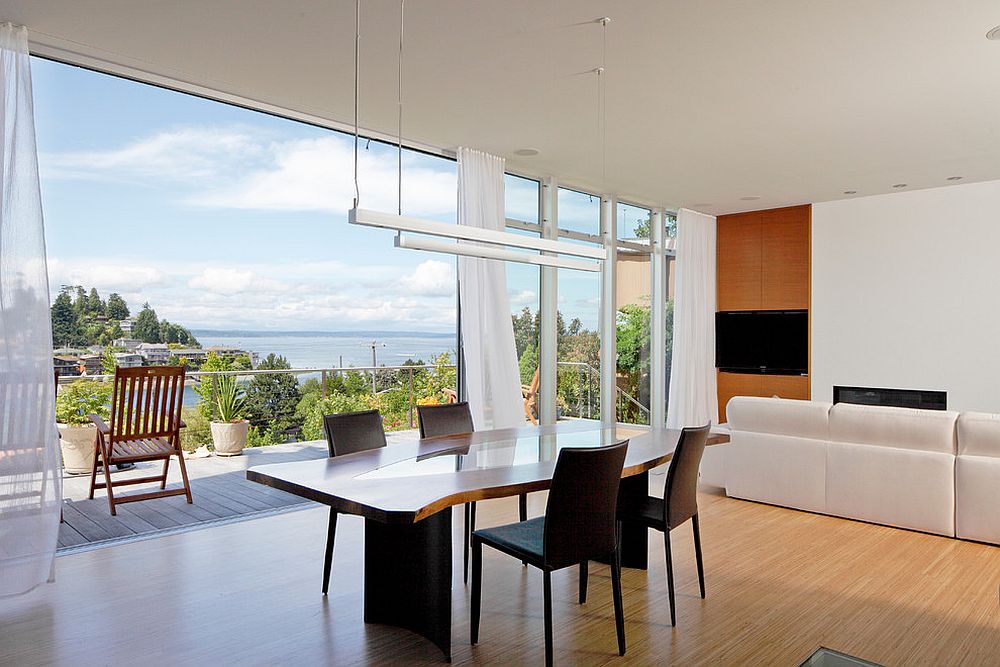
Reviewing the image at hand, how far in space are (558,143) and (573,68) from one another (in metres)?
1.68

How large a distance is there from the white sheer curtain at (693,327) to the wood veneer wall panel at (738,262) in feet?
0.56

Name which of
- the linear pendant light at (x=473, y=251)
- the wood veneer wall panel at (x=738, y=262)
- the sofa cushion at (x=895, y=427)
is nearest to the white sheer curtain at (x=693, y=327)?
the wood veneer wall panel at (x=738, y=262)

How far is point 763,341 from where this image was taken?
8938mm

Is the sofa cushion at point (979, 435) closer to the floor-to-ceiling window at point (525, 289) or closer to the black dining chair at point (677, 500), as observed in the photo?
the black dining chair at point (677, 500)

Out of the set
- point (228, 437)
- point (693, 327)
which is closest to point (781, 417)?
point (693, 327)

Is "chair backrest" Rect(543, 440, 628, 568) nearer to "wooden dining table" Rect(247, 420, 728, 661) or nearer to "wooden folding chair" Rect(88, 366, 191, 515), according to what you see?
"wooden dining table" Rect(247, 420, 728, 661)

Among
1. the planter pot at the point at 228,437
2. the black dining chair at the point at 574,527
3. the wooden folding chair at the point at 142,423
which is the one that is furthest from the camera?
the planter pot at the point at 228,437

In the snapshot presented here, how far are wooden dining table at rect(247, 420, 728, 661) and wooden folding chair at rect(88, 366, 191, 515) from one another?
7.82 ft

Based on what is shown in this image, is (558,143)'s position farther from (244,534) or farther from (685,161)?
(244,534)

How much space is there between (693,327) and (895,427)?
4178 mm

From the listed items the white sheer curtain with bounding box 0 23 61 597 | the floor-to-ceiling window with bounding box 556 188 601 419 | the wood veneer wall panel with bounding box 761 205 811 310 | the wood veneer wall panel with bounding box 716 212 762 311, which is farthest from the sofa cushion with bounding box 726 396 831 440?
the white sheer curtain with bounding box 0 23 61 597

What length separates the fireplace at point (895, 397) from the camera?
7.68 metres

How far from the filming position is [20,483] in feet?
11.9

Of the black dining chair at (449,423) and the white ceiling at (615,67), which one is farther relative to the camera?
the black dining chair at (449,423)
